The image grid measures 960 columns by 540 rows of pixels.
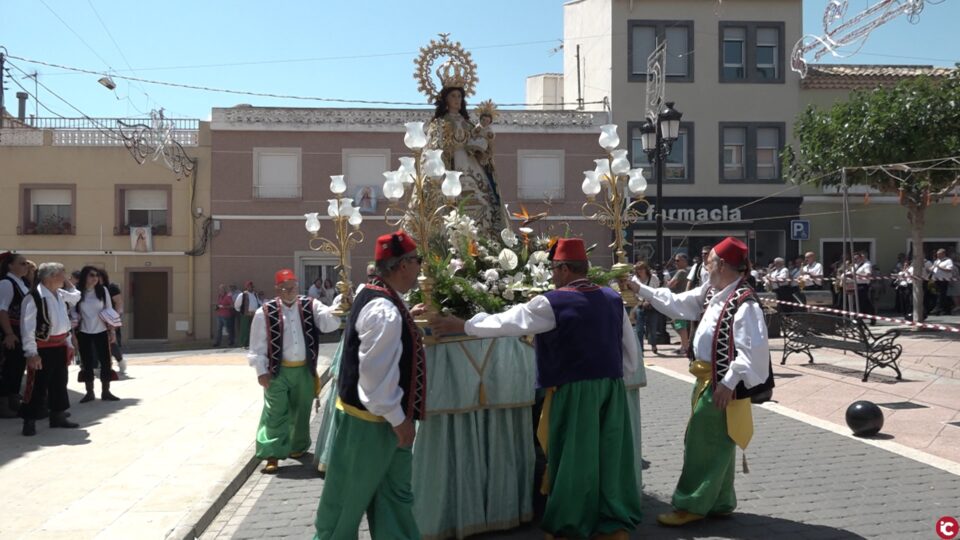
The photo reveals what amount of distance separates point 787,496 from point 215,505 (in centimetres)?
422

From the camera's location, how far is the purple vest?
4.94m

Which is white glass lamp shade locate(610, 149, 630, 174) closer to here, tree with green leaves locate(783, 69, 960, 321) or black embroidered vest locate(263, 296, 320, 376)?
black embroidered vest locate(263, 296, 320, 376)

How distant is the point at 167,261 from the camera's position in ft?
90.8

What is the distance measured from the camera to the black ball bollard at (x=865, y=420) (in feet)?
26.2

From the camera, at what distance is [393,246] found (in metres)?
4.49

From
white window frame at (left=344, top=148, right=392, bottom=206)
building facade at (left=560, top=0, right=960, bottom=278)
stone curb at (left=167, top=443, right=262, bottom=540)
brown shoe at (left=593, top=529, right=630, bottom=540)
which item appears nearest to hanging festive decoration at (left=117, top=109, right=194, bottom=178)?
white window frame at (left=344, top=148, right=392, bottom=206)

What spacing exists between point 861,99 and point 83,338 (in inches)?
645

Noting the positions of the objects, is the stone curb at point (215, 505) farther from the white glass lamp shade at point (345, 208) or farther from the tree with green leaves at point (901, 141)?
the tree with green leaves at point (901, 141)

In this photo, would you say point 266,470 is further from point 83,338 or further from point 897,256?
point 897,256

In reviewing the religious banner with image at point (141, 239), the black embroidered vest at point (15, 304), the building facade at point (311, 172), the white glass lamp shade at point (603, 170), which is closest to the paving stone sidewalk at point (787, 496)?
the white glass lamp shade at point (603, 170)

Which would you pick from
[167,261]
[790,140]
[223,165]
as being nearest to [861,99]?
[790,140]

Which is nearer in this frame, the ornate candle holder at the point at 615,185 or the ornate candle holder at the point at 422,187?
the ornate candle holder at the point at 422,187

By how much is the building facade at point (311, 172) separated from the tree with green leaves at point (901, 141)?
32.7ft

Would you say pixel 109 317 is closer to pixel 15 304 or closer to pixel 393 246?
pixel 15 304
